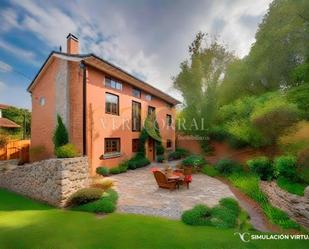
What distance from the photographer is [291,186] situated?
5738mm

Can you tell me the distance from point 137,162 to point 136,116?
13.3 ft

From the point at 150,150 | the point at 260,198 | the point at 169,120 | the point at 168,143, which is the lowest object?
the point at 260,198

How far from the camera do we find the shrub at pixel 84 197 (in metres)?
6.91

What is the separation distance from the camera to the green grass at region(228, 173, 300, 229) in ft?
17.8

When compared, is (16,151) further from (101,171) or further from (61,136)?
(101,171)

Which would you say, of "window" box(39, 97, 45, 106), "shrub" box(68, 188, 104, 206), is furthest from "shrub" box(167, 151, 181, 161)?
"shrub" box(68, 188, 104, 206)

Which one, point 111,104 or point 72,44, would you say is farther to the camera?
point 111,104

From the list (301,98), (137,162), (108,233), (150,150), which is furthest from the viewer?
(150,150)

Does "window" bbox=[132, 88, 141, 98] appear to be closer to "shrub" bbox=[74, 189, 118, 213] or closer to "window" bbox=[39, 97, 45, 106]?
"window" bbox=[39, 97, 45, 106]

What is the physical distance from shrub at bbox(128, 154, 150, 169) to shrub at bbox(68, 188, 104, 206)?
7.26 m

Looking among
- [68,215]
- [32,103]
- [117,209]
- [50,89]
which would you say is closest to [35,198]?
Answer: [68,215]

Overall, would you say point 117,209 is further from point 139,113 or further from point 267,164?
point 139,113

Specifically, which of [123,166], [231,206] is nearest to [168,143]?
[123,166]

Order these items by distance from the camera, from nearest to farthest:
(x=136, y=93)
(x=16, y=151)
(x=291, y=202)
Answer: (x=291, y=202)
(x=16, y=151)
(x=136, y=93)
